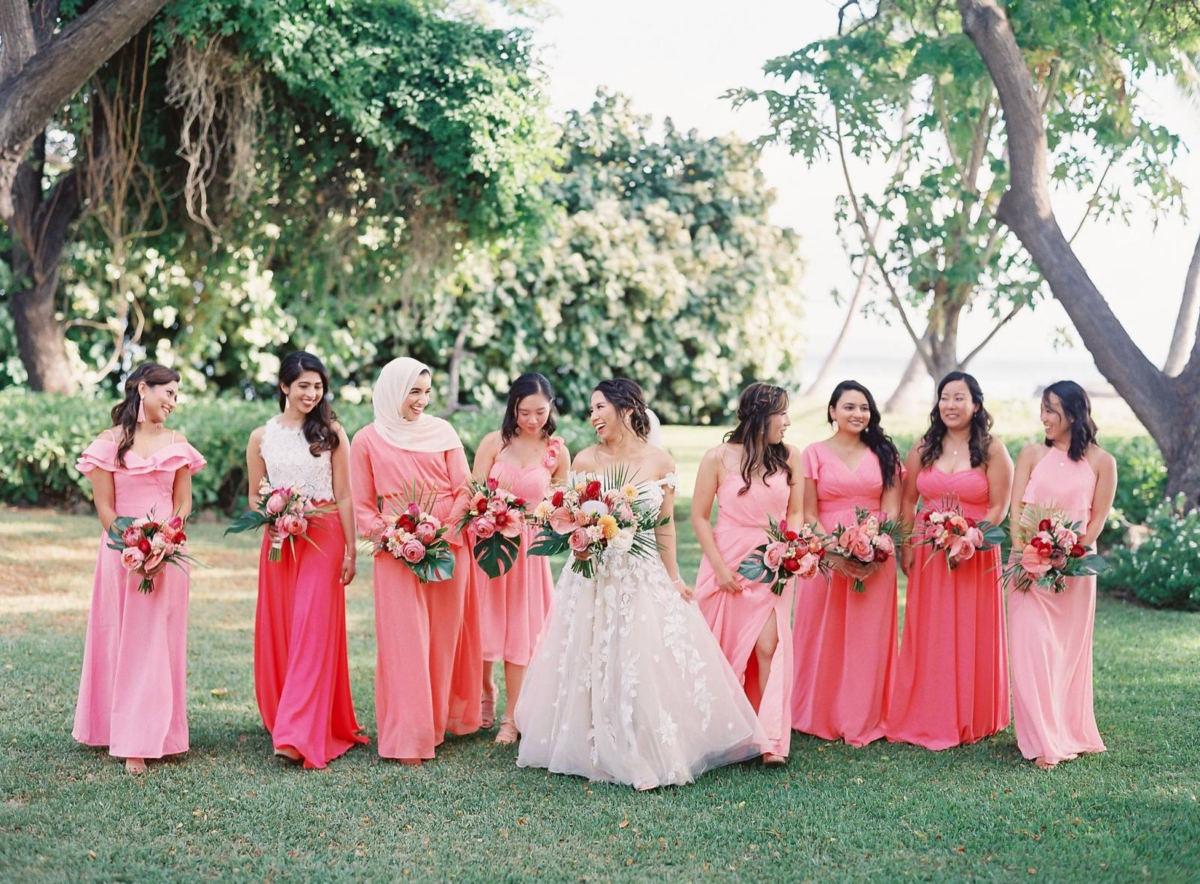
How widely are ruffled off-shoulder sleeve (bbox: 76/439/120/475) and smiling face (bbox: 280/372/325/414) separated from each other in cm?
91

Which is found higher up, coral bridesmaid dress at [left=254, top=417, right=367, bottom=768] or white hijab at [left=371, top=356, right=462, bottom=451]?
white hijab at [left=371, top=356, right=462, bottom=451]

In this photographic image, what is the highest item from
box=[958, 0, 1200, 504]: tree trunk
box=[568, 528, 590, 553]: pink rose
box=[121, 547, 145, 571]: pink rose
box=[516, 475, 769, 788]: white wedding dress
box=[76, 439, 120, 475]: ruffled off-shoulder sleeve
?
box=[958, 0, 1200, 504]: tree trunk

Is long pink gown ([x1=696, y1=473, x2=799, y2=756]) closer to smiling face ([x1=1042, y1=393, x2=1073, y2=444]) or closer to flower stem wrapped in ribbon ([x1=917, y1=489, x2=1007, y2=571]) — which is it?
flower stem wrapped in ribbon ([x1=917, y1=489, x2=1007, y2=571])

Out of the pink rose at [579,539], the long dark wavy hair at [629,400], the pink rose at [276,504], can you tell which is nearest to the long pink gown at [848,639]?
the long dark wavy hair at [629,400]

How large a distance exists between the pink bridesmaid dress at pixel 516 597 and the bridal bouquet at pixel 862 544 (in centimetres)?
161

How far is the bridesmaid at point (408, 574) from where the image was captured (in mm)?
6137

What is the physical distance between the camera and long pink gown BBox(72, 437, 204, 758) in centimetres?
590

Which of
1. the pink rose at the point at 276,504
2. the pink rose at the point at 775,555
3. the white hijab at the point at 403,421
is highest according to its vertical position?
the white hijab at the point at 403,421

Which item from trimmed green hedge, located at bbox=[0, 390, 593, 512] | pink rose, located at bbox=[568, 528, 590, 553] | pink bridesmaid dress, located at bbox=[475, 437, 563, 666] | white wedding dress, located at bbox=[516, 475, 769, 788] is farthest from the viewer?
trimmed green hedge, located at bbox=[0, 390, 593, 512]

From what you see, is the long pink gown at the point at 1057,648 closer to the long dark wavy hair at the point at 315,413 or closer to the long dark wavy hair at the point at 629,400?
the long dark wavy hair at the point at 629,400

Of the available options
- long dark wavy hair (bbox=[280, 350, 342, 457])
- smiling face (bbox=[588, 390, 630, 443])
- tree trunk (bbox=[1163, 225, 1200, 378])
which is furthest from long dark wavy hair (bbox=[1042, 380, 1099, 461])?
tree trunk (bbox=[1163, 225, 1200, 378])

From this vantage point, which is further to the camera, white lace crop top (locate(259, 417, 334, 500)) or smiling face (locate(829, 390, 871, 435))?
smiling face (locate(829, 390, 871, 435))

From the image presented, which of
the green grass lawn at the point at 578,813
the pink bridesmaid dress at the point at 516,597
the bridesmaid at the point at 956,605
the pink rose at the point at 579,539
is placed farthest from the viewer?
the pink bridesmaid dress at the point at 516,597

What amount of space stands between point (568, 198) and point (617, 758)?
16221mm
